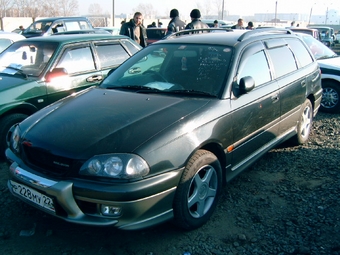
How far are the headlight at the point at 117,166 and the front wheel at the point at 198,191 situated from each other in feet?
1.40

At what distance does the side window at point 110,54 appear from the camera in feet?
19.0

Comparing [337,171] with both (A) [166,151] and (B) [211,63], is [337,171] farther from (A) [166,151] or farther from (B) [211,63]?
(A) [166,151]

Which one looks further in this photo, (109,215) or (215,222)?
(215,222)

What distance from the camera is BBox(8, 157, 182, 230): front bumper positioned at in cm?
250

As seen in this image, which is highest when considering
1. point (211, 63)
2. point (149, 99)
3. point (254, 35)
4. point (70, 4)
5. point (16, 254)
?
point (70, 4)

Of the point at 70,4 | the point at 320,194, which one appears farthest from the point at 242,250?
the point at 70,4

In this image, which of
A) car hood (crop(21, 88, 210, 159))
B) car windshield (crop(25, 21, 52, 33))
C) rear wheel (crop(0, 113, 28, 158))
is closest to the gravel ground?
rear wheel (crop(0, 113, 28, 158))

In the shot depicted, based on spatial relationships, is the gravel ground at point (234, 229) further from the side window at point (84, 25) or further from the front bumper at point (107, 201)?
the side window at point (84, 25)

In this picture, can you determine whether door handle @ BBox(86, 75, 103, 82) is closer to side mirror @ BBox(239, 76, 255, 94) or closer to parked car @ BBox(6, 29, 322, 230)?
parked car @ BBox(6, 29, 322, 230)

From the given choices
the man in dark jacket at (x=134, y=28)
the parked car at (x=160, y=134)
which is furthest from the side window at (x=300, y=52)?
the man in dark jacket at (x=134, y=28)

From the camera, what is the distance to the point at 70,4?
53125mm

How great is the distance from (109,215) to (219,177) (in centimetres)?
117

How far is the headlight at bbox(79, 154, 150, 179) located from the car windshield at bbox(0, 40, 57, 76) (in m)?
2.93

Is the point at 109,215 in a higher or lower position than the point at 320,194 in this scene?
higher
